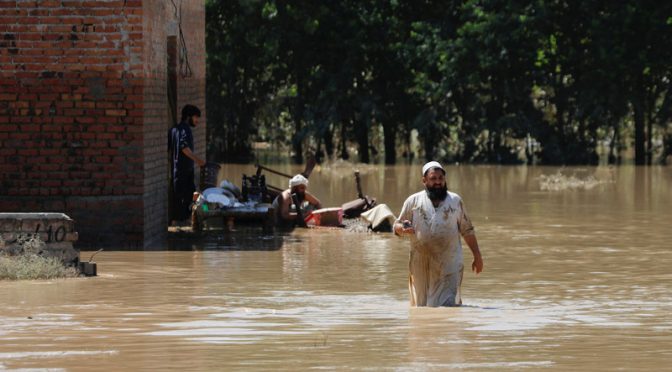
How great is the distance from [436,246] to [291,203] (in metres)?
9.29

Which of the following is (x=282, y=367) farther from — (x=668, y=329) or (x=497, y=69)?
(x=497, y=69)

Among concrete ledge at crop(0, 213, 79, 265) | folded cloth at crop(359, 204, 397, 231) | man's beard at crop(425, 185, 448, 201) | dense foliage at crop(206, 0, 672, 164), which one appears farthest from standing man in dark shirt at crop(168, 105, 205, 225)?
dense foliage at crop(206, 0, 672, 164)

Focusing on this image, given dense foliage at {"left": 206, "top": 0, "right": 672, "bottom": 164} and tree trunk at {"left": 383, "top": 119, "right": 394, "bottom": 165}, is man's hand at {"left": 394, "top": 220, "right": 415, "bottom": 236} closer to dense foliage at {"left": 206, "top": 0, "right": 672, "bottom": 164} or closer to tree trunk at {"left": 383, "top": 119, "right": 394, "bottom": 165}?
dense foliage at {"left": 206, "top": 0, "right": 672, "bottom": 164}

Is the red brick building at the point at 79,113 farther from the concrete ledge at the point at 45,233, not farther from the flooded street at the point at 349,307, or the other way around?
the concrete ledge at the point at 45,233

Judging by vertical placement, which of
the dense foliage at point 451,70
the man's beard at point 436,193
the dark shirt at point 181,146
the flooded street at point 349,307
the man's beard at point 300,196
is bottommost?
the flooded street at point 349,307

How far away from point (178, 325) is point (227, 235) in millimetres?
8957

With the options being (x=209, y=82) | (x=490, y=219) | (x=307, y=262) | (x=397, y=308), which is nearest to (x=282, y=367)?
(x=397, y=308)

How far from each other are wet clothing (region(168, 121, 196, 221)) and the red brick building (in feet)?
6.87

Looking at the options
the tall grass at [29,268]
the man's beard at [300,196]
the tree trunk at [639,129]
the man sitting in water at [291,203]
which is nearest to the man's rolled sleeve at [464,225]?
the tall grass at [29,268]

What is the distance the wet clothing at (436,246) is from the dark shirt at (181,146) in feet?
28.4

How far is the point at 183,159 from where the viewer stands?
20.5m

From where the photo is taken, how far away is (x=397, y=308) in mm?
12461

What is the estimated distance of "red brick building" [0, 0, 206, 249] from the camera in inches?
699

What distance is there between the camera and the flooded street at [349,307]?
9742mm
